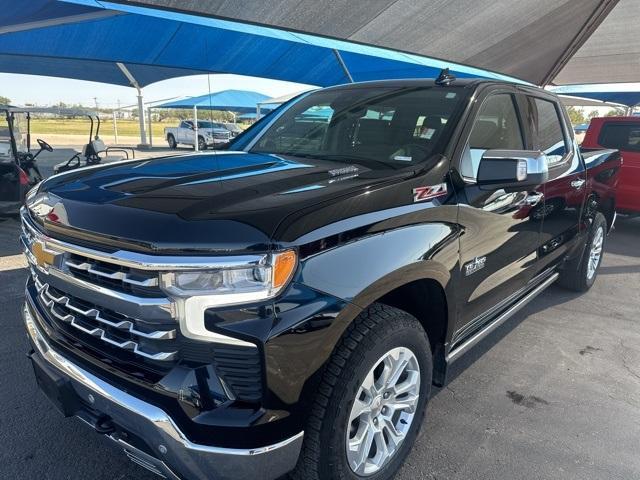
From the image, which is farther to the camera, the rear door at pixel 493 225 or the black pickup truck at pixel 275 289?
the rear door at pixel 493 225

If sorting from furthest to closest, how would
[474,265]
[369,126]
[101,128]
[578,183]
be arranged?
[101,128] < [578,183] < [369,126] < [474,265]

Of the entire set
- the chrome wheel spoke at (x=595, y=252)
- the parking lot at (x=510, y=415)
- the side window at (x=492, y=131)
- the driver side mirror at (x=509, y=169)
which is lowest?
the parking lot at (x=510, y=415)

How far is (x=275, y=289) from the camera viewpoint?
162 cm

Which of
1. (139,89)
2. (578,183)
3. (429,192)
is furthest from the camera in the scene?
(139,89)

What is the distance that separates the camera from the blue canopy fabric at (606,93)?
23.5m

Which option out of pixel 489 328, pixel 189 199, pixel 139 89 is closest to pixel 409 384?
pixel 489 328

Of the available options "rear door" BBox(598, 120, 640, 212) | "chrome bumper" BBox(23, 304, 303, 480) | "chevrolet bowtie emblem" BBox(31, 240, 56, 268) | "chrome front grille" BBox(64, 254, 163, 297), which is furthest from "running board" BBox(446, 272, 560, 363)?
"rear door" BBox(598, 120, 640, 212)

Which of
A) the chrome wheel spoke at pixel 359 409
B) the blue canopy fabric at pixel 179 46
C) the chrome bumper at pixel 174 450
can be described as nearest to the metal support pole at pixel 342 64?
the blue canopy fabric at pixel 179 46

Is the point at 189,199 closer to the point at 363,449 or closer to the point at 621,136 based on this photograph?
the point at 363,449

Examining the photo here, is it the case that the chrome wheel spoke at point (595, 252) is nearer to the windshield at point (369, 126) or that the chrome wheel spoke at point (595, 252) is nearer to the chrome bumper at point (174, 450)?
the windshield at point (369, 126)

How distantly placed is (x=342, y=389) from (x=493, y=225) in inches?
57.3

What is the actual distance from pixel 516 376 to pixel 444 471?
4.07 feet

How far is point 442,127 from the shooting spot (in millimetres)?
2660

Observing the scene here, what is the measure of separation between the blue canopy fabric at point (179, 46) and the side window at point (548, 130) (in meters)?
4.23
